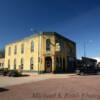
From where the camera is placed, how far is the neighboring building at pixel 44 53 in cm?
4362

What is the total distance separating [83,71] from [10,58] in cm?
2497

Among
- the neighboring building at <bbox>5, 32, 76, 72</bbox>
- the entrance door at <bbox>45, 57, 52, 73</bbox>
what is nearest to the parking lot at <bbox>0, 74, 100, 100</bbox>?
the entrance door at <bbox>45, 57, 52, 73</bbox>

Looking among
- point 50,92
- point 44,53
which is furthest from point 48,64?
point 50,92

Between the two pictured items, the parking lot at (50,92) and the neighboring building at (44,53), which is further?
the neighboring building at (44,53)

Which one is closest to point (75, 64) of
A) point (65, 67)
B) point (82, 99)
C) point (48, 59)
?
point (65, 67)

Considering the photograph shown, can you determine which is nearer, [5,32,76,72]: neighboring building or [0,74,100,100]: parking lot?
[0,74,100,100]: parking lot

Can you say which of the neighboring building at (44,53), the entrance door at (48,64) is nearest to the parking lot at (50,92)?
the entrance door at (48,64)

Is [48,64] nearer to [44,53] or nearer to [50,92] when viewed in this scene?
[44,53]

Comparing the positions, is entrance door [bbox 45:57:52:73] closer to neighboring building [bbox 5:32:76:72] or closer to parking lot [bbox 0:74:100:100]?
neighboring building [bbox 5:32:76:72]

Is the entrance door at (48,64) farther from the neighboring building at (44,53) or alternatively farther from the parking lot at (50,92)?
the parking lot at (50,92)

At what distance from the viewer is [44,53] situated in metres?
43.8

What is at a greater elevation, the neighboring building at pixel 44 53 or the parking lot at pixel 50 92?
the neighboring building at pixel 44 53

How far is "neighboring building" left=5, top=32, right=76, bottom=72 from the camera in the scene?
43.6 metres

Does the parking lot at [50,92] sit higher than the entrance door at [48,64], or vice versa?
the entrance door at [48,64]
